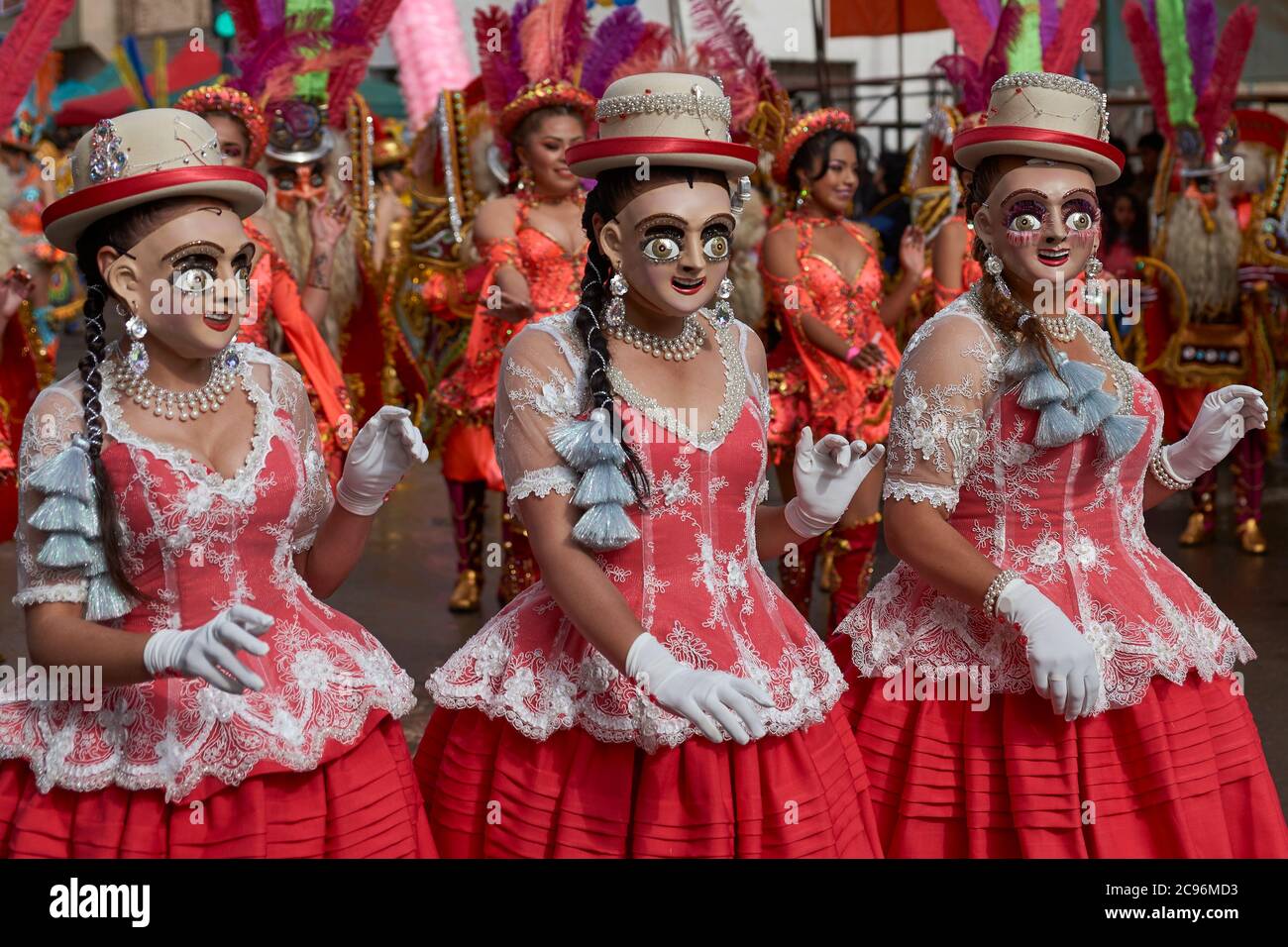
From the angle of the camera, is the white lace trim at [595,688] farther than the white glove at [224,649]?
Yes

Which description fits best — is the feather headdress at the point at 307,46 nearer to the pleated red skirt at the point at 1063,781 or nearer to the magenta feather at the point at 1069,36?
the magenta feather at the point at 1069,36

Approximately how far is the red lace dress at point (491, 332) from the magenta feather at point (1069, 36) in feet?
5.59

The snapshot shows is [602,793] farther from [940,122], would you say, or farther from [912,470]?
[940,122]

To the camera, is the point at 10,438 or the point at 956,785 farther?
the point at 10,438

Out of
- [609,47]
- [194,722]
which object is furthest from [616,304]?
[609,47]

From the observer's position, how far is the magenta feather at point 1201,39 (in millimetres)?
7707

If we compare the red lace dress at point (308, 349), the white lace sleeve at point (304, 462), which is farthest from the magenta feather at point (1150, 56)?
the white lace sleeve at point (304, 462)

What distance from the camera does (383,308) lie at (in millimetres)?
7137

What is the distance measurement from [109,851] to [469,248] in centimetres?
446

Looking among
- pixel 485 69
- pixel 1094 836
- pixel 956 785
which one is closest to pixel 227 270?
pixel 956 785

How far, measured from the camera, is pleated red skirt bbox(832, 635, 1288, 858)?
3027 millimetres

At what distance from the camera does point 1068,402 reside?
307 cm
